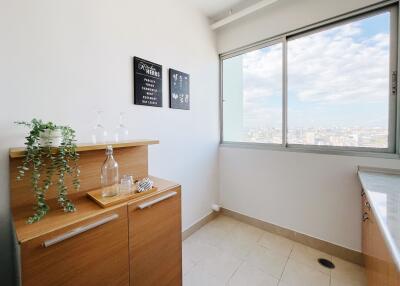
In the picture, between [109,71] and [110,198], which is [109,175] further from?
[109,71]

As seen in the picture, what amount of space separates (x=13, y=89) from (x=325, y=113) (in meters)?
2.71

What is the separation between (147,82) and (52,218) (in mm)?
1331

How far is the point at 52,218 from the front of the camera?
35.4 inches

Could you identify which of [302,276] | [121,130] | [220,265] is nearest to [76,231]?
[121,130]

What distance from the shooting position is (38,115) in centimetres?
117

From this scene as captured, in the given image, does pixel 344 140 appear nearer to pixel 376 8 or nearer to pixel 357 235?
pixel 357 235

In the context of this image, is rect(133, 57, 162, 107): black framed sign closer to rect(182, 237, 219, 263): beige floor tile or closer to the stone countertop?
rect(182, 237, 219, 263): beige floor tile

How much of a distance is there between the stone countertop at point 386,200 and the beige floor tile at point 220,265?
1327 mm

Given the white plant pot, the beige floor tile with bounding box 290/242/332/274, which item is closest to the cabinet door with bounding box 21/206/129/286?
the white plant pot

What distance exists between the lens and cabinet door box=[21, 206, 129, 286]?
0.76 meters

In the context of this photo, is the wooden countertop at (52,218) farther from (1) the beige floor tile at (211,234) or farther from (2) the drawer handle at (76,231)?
(1) the beige floor tile at (211,234)

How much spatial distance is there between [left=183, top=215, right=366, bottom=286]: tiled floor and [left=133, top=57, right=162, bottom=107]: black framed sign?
5.59 feet

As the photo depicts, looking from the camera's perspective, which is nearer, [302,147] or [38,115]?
[38,115]

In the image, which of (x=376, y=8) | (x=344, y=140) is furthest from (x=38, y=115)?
(x=376, y=8)
